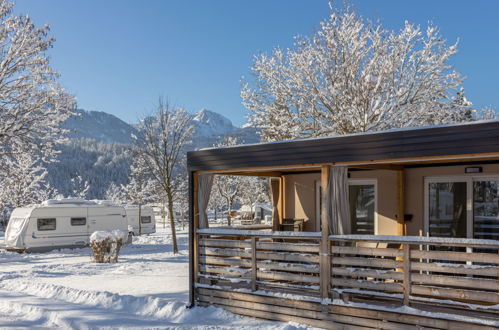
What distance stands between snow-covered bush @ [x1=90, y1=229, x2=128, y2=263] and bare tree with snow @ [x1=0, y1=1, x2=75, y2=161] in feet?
11.8

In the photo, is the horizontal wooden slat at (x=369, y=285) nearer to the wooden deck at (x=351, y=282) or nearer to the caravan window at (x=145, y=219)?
the wooden deck at (x=351, y=282)

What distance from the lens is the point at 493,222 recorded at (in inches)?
272

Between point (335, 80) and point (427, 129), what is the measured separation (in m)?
10.4

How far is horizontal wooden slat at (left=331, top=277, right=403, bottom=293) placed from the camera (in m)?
5.51

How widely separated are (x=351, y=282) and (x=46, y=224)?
15.7 m

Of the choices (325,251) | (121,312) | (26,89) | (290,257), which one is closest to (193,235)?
(121,312)

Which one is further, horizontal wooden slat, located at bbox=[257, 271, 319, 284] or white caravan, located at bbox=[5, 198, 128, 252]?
white caravan, located at bbox=[5, 198, 128, 252]

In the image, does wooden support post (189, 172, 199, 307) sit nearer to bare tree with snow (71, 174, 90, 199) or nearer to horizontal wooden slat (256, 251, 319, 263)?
horizontal wooden slat (256, 251, 319, 263)

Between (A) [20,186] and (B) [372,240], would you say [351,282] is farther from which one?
(A) [20,186]

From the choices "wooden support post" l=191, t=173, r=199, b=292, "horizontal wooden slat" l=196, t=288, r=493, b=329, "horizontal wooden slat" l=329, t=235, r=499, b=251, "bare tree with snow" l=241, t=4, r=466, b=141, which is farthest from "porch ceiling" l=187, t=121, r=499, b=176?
"bare tree with snow" l=241, t=4, r=466, b=141

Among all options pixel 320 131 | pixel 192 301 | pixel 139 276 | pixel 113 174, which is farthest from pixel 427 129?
pixel 113 174

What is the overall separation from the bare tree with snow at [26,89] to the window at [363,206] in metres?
10.1

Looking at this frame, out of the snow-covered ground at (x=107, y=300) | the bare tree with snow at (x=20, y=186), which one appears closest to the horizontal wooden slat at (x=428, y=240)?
the snow-covered ground at (x=107, y=300)

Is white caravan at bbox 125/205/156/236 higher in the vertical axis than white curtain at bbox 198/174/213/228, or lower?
lower
